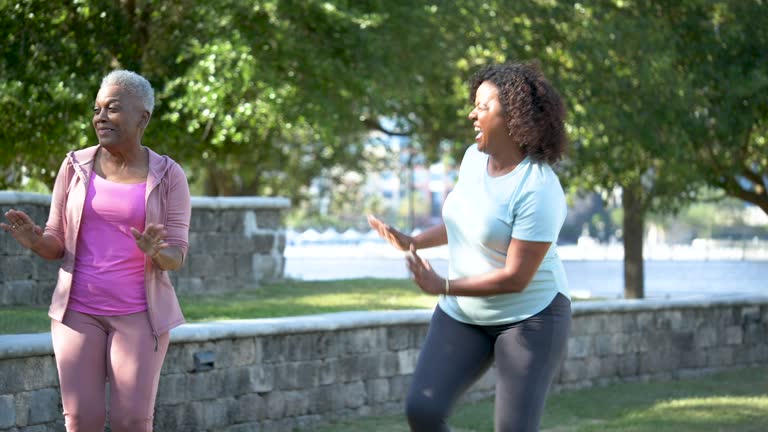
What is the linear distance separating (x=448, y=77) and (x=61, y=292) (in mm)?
14102

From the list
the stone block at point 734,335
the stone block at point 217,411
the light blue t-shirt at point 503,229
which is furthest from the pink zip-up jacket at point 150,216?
the stone block at point 734,335

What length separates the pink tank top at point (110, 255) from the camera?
4.11m

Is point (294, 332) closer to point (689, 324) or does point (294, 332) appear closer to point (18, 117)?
point (689, 324)

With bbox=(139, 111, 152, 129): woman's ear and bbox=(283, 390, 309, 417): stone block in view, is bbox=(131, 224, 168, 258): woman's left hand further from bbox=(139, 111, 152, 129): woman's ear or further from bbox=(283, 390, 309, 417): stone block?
bbox=(283, 390, 309, 417): stone block

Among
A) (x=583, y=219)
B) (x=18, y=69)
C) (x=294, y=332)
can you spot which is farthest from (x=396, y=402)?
(x=583, y=219)

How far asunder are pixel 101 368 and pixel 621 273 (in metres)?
33.2

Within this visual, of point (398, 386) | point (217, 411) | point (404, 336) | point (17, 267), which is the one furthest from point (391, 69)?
point (217, 411)

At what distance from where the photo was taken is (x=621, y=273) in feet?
119

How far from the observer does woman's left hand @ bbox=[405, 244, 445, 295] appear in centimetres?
385

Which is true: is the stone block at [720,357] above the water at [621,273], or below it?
below

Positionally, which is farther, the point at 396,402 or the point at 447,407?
the point at 396,402

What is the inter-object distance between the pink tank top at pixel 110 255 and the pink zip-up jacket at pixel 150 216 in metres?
0.02

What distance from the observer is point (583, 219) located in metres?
105

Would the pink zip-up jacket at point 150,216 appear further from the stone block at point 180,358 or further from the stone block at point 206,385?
the stone block at point 206,385
